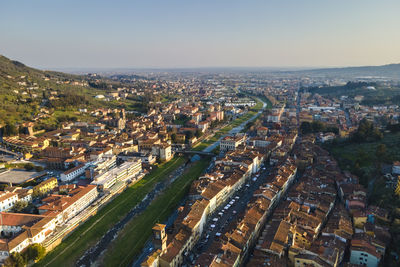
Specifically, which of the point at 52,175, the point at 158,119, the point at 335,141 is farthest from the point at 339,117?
the point at 52,175

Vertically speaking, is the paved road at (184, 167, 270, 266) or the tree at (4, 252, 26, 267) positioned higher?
the tree at (4, 252, 26, 267)

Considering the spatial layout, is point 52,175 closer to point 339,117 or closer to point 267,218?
point 267,218

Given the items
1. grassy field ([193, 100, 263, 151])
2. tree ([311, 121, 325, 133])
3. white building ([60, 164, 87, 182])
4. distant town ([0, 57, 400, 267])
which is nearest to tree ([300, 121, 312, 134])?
distant town ([0, 57, 400, 267])

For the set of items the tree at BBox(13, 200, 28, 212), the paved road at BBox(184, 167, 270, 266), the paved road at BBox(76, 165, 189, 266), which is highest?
the tree at BBox(13, 200, 28, 212)

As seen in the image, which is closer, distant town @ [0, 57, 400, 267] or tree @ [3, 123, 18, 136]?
distant town @ [0, 57, 400, 267]

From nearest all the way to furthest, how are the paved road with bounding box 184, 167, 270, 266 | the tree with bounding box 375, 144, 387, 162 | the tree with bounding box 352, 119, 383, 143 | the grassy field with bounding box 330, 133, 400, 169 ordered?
the paved road with bounding box 184, 167, 270, 266
the tree with bounding box 375, 144, 387, 162
the grassy field with bounding box 330, 133, 400, 169
the tree with bounding box 352, 119, 383, 143

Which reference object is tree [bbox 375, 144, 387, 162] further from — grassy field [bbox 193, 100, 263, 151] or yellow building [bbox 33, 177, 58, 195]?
yellow building [bbox 33, 177, 58, 195]
